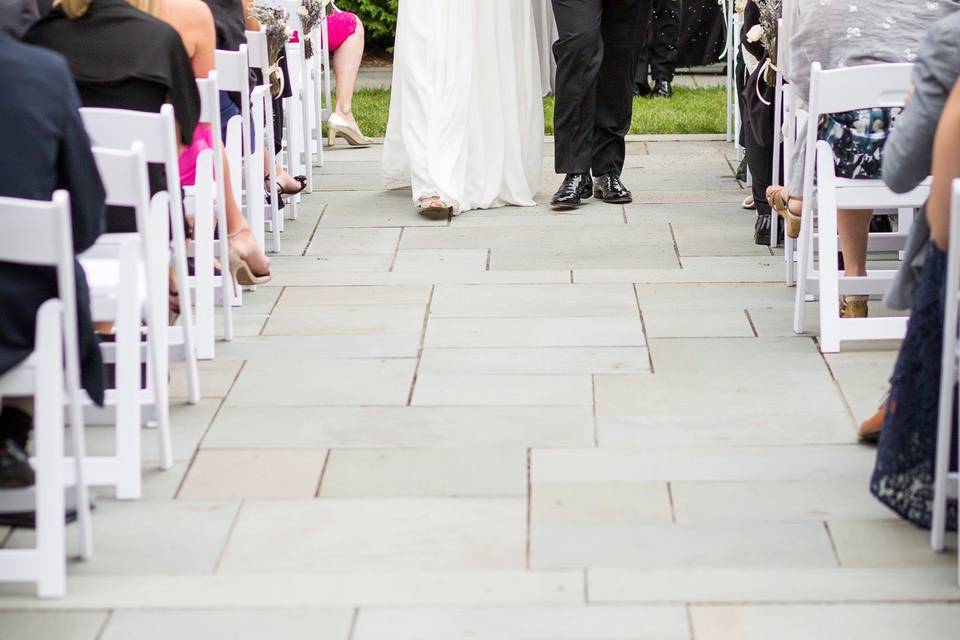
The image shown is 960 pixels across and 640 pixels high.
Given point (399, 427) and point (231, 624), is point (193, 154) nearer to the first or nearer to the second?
point (399, 427)

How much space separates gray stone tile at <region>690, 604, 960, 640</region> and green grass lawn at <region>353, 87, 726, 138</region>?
674cm

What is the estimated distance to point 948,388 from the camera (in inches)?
136

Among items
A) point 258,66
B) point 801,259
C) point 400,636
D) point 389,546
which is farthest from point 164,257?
point 258,66

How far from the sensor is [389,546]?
3.66 metres

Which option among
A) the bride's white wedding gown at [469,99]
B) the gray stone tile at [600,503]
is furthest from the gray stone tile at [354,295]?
the gray stone tile at [600,503]

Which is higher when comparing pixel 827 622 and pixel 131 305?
pixel 131 305

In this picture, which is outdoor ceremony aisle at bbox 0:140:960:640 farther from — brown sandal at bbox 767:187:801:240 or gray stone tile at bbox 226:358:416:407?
brown sandal at bbox 767:187:801:240

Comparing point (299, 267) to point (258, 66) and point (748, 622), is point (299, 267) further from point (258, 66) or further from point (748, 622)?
point (748, 622)

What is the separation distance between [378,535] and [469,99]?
4.15 m

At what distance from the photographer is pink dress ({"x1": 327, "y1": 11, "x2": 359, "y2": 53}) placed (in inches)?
382

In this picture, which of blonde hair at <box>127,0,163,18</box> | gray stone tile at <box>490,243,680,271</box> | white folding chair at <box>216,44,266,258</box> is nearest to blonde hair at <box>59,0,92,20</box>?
blonde hair at <box>127,0,163,18</box>

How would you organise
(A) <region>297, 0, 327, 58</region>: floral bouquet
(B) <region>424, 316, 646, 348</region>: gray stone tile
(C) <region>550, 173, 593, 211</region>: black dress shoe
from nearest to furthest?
(B) <region>424, 316, 646, 348</region>: gray stone tile
(C) <region>550, 173, 593, 211</region>: black dress shoe
(A) <region>297, 0, 327, 58</region>: floral bouquet

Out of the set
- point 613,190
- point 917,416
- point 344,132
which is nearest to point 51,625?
point 917,416

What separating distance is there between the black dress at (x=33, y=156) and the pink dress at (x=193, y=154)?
190cm
